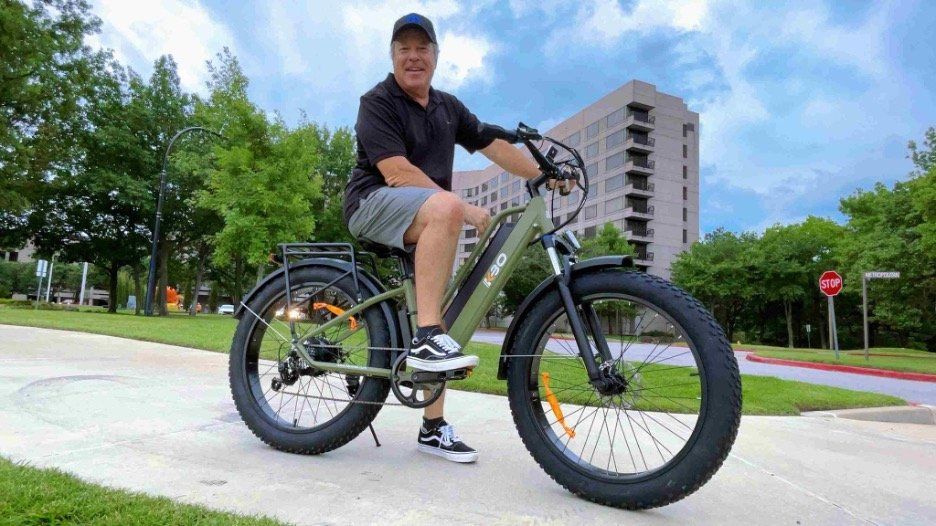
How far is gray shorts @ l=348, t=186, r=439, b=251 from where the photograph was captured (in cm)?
222

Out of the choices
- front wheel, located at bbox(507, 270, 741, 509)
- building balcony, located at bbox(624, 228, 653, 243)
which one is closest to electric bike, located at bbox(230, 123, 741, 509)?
front wheel, located at bbox(507, 270, 741, 509)

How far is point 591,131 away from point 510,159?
55.8 m

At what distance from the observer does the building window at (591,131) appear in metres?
54.8

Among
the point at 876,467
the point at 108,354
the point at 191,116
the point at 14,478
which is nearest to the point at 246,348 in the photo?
the point at 14,478

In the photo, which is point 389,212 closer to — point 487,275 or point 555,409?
point 487,275

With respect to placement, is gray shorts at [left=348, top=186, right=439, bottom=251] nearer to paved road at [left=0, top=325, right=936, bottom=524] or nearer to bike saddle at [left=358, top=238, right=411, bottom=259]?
bike saddle at [left=358, top=238, right=411, bottom=259]

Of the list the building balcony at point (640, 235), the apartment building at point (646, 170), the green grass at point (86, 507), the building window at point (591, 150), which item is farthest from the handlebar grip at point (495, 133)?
the building window at point (591, 150)

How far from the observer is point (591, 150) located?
55.3 m

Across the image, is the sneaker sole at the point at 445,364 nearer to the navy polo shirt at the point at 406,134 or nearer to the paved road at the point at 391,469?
the paved road at the point at 391,469

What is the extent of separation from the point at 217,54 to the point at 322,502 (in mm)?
27330

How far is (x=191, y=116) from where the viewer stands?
85.6ft

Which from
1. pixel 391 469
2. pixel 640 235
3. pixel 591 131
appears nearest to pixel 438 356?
pixel 391 469

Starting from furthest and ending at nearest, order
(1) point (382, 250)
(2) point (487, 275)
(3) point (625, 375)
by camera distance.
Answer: (1) point (382, 250) → (2) point (487, 275) → (3) point (625, 375)

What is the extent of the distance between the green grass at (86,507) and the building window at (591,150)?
184ft
